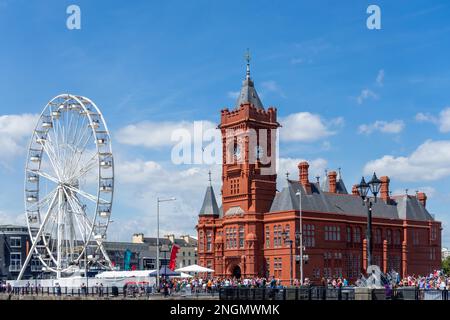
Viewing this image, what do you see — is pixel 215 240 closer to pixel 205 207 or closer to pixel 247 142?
pixel 205 207

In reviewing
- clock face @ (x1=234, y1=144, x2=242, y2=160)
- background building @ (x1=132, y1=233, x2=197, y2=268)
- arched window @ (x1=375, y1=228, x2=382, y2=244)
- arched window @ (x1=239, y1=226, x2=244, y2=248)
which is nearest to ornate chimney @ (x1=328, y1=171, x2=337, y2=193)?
arched window @ (x1=375, y1=228, x2=382, y2=244)

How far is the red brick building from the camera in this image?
98938 mm

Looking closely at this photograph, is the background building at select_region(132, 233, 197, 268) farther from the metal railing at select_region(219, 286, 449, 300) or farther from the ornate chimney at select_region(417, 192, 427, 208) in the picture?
the metal railing at select_region(219, 286, 449, 300)

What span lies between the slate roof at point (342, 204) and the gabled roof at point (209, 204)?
1066 centimetres

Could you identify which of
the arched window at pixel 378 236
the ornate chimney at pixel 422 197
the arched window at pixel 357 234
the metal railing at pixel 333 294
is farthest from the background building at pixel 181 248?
the metal railing at pixel 333 294

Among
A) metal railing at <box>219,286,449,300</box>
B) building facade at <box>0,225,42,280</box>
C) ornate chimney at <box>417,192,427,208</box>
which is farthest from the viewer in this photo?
building facade at <box>0,225,42,280</box>

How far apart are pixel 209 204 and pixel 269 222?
40.7 feet

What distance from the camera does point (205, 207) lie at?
109688 millimetres

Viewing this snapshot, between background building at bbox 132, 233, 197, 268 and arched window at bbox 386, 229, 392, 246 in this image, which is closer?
arched window at bbox 386, 229, 392, 246

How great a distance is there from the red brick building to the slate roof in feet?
0.56

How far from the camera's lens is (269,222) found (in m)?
100

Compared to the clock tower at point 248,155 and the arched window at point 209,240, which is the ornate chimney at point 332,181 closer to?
the clock tower at point 248,155

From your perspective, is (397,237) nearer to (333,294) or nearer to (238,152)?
(238,152)
